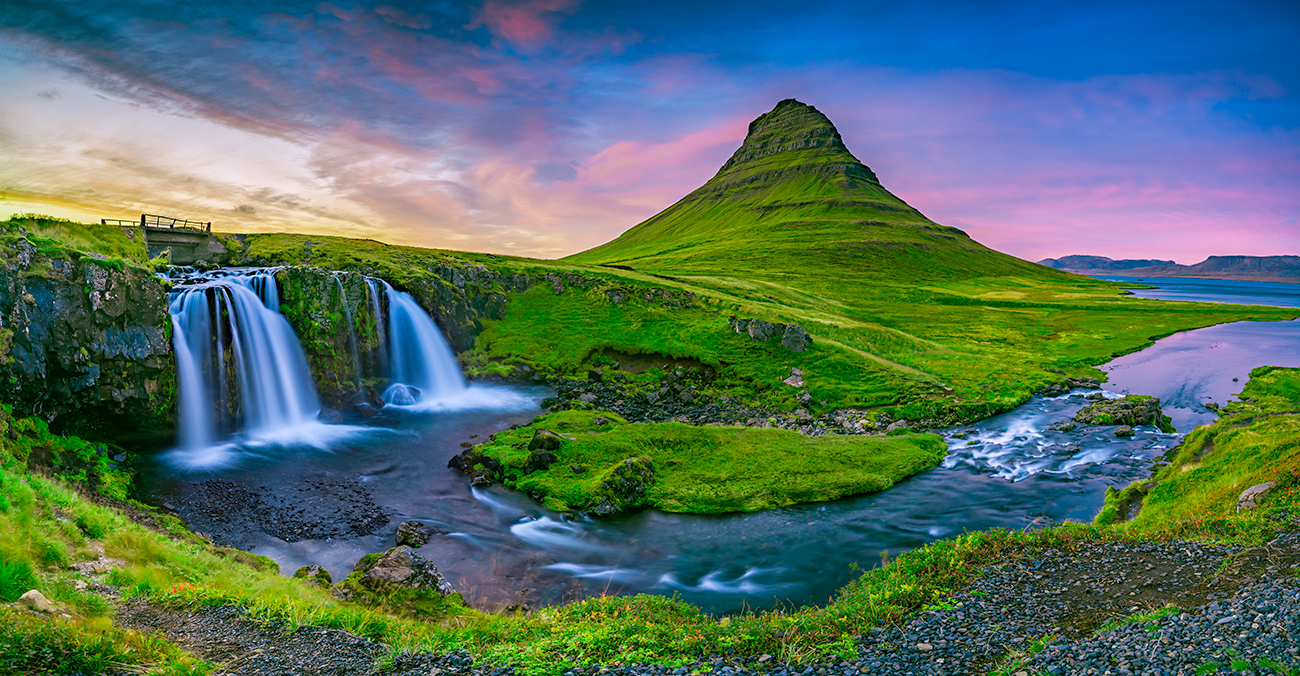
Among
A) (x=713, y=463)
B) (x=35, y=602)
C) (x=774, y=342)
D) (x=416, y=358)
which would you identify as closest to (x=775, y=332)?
(x=774, y=342)

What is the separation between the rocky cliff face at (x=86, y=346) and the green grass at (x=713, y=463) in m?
17.7

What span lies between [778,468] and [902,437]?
30.7 feet

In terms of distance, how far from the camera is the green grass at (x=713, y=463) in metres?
25.3

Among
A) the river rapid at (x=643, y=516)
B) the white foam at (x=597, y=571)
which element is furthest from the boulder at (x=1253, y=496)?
the white foam at (x=597, y=571)

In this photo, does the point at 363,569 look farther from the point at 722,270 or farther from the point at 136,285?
the point at 722,270

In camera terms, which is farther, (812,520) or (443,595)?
(812,520)

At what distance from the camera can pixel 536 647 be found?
11109 millimetres

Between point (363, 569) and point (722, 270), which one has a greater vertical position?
point (722, 270)

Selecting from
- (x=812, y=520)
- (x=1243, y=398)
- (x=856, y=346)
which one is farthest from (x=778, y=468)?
(x=1243, y=398)

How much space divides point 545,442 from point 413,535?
316 inches

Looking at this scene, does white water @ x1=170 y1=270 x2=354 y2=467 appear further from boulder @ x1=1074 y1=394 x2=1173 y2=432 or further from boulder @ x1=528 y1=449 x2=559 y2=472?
boulder @ x1=1074 y1=394 x2=1173 y2=432

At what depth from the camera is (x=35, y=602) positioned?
986 centimetres

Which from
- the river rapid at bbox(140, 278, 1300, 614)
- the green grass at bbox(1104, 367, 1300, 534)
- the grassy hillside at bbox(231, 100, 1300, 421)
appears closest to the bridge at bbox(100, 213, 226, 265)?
the grassy hillside at bbox(231, 100, 1300, 421)

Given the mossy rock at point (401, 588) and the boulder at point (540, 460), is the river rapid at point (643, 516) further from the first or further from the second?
the mossy rock at point (401, 588)
